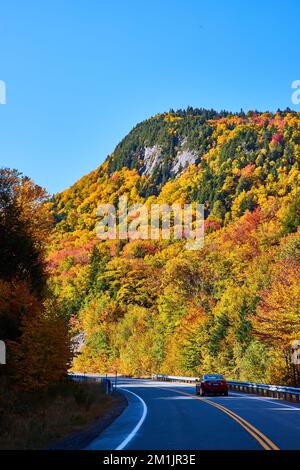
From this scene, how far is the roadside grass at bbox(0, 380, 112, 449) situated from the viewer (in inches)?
634

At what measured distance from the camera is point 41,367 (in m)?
26.3

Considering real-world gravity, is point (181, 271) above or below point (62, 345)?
above

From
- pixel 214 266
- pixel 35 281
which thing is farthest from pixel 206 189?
pixel 35 281

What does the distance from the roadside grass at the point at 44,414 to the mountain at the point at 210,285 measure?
20209mm

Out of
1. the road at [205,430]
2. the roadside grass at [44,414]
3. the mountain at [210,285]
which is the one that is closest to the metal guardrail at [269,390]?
the mountain at [210,285]

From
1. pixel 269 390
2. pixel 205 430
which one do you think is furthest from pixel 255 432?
pixel 269 390

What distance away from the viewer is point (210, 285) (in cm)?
9175

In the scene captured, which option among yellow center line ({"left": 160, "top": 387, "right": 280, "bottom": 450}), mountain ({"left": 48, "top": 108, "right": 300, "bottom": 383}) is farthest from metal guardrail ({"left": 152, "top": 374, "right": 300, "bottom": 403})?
yellow center line ({"left": 160, "top": 387, "right": 280, "bottom": 450})

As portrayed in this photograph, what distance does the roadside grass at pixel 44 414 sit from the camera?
1609 centimetres

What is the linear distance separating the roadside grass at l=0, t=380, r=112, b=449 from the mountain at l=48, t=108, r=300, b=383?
20.2m
